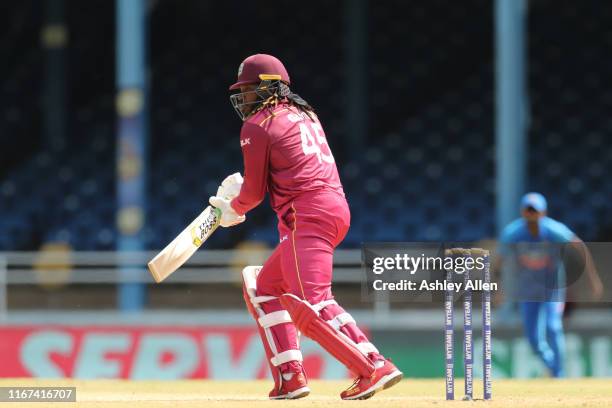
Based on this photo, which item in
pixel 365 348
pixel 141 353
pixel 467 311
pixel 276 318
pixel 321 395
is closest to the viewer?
pixel 467 311

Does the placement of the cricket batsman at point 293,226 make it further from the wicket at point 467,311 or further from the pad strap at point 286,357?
the wicket at point 467,311

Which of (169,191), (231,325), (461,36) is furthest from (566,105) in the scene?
(231,325)

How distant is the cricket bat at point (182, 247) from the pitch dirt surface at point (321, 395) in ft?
2.37

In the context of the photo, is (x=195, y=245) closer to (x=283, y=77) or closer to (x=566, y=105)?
(x=283, y=77)

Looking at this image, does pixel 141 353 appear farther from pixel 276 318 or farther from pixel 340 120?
pixel 340 120

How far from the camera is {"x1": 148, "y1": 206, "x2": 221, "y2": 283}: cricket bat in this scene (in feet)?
25.0

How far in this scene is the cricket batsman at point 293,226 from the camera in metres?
7.45

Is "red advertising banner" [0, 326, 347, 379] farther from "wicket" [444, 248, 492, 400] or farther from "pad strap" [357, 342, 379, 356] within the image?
"wicket" [444, 248, 492, 400]

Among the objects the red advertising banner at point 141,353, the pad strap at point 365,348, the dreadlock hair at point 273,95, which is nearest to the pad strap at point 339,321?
the pad strap at point 365,348

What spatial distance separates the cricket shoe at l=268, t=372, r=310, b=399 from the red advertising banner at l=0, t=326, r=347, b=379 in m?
5.56

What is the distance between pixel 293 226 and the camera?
7.59 m

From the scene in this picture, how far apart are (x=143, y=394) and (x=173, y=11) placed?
47.5 ft

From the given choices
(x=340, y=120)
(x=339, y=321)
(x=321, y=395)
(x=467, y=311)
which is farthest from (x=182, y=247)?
(x=340, y=120)

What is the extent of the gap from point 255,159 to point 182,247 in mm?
645
